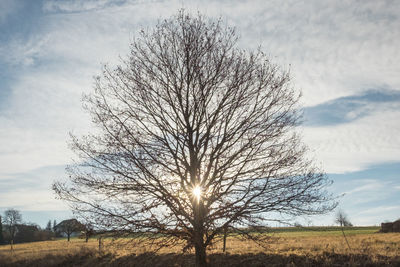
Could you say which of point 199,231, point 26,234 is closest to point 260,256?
point 199,231

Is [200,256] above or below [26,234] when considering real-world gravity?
above

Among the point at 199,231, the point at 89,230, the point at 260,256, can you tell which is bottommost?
the point at 260,256

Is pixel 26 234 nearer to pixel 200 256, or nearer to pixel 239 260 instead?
pixel 239 260

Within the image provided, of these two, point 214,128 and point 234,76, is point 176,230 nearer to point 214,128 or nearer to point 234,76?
point 214,128

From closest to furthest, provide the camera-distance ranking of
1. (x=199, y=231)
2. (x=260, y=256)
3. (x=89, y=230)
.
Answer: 1. (x=89, y=230)
2. (x=199, y=231)
3. (x=260, y=256)

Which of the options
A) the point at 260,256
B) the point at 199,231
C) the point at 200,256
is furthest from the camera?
the point at 260,256

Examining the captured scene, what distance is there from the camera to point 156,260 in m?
15.4

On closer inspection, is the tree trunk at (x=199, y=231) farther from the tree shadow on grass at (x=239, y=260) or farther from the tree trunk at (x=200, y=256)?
the tree shadow on grass at (x=239, y=260)

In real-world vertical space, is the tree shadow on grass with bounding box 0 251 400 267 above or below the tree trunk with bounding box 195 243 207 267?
below

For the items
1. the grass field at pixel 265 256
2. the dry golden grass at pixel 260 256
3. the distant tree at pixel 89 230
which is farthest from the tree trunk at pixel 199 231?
the distant tree at pixel 89 230

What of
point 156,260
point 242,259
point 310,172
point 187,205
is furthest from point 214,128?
point 156,260

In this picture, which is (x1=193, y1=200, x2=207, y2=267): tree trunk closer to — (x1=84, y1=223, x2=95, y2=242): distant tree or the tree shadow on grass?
the tree shadow on grass

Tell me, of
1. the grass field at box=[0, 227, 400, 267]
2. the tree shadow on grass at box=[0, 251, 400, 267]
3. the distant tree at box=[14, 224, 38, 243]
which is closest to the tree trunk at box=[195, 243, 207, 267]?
the grass field at box=[0, 227, 400, 267]

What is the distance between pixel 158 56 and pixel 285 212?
613 cm
